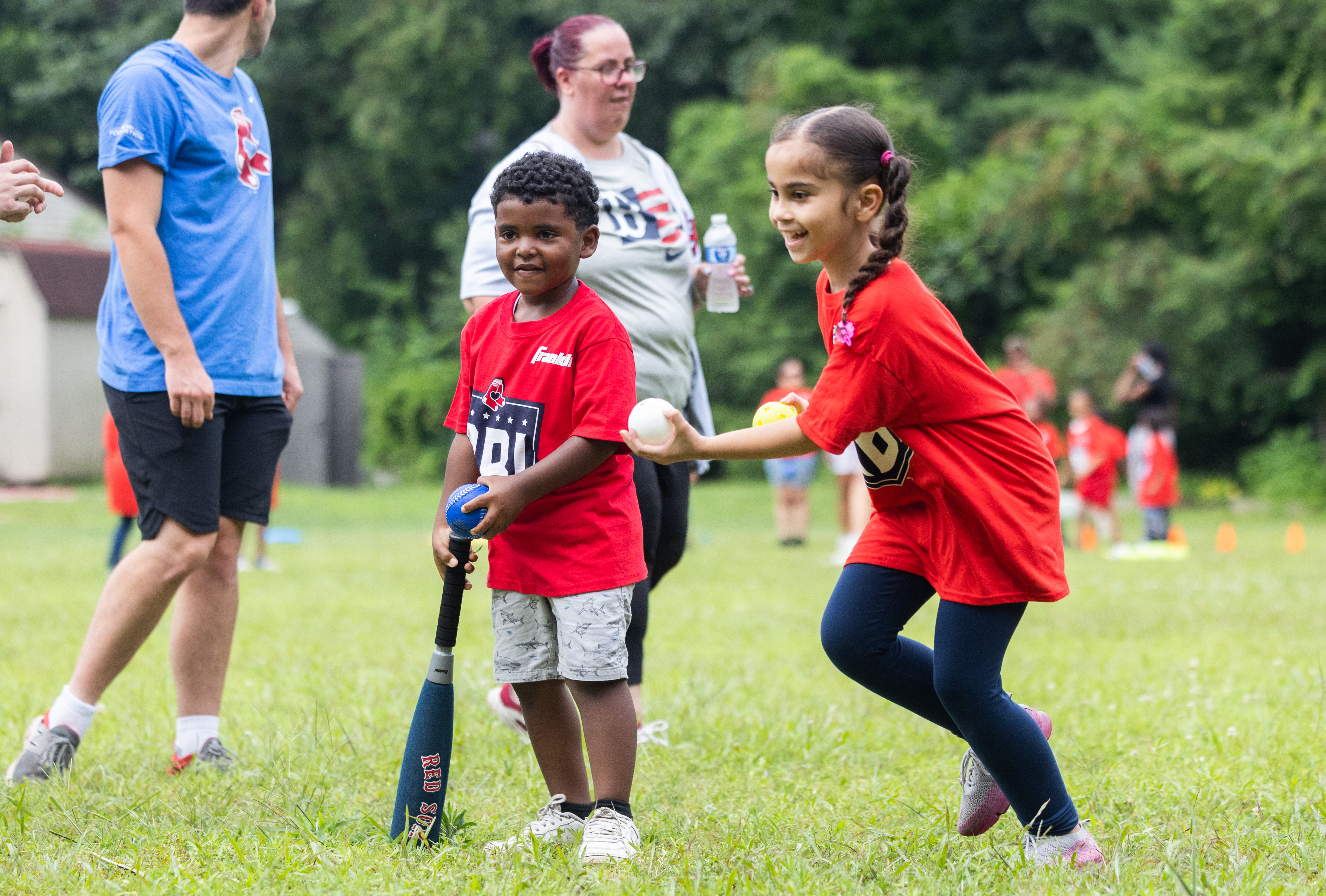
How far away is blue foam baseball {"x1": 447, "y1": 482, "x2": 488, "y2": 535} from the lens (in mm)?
2840

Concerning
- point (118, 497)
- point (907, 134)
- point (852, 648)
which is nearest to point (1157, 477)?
point (907, 134)

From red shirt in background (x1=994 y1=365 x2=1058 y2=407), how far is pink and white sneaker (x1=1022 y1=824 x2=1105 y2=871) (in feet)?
31.6

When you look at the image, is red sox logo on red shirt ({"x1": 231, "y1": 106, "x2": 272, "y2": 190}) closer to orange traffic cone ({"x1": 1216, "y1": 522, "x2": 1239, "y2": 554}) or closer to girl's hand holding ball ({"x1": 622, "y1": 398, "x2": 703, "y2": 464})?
girl's hand holding ball ({"x1": 622, "y1": 398, "x2": 703, "y2": 464})

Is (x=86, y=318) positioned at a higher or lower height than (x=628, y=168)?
lower

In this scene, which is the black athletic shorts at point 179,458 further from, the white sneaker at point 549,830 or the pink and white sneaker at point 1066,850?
the pink and white sneaker at point 1066,850

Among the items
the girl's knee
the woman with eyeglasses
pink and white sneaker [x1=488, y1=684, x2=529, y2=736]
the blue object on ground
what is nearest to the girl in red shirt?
the girl's knee

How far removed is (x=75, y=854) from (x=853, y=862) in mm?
1738

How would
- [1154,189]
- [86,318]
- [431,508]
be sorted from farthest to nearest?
[86,318], [1154,189], [431,508]

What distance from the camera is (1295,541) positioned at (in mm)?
13125

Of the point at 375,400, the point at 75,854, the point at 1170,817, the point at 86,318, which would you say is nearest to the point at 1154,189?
the point at 375,400

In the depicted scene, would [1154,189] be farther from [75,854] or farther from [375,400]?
[75,854]

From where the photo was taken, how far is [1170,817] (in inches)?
132

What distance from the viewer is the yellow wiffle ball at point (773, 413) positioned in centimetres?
303

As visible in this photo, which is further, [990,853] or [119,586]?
[119,586]
